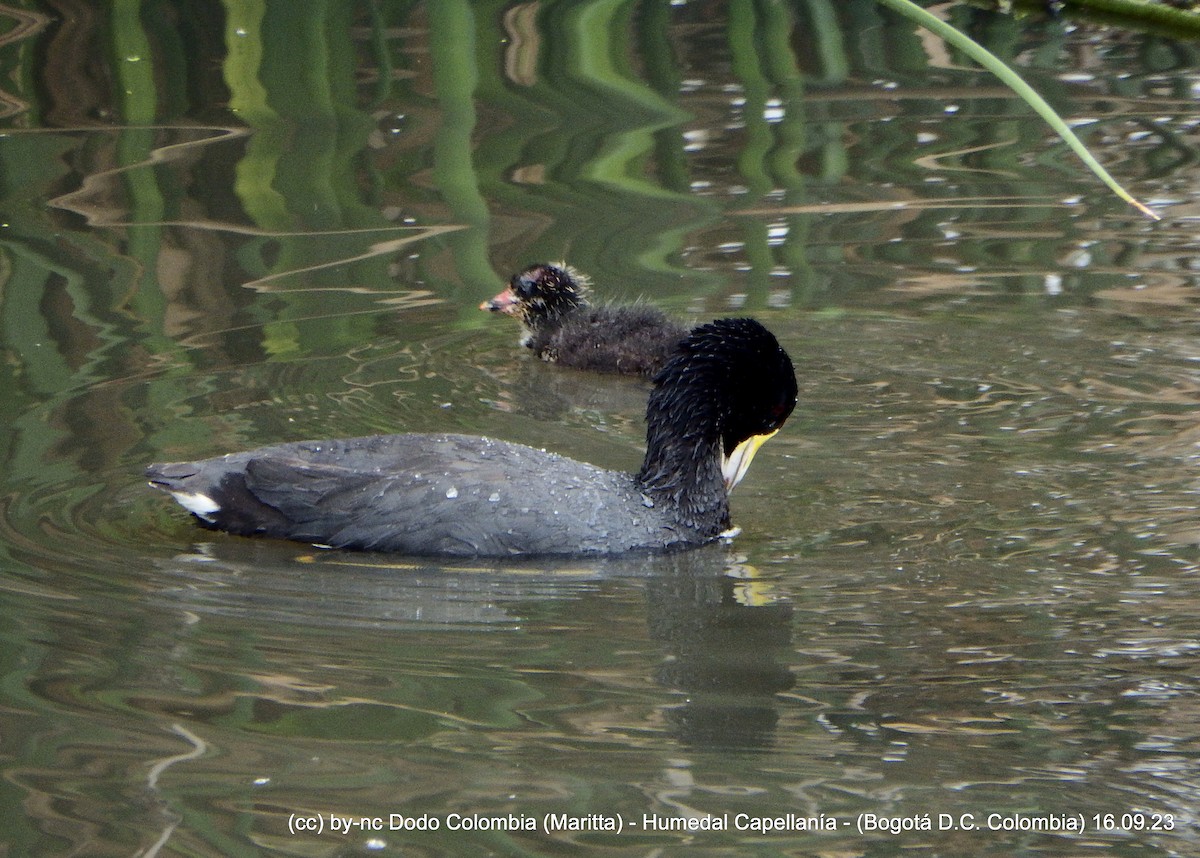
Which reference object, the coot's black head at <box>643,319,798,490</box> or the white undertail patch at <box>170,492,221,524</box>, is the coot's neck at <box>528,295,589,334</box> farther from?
the white undertail patch at <box>170,492,221,524</box>

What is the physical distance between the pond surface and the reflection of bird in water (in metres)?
0.02

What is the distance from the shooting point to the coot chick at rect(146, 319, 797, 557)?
538 centimetres

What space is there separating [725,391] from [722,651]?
4.40 feet

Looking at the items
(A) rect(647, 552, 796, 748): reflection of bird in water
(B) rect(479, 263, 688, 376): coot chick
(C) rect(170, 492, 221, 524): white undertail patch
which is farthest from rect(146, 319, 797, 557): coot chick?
(B) rect(479, 263, 688, 376): coot chick

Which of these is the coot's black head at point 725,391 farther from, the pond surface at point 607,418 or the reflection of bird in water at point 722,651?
the reflection of bird in water at point 722,651

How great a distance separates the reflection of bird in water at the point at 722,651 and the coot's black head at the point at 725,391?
615mm

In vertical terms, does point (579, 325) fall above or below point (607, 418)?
above

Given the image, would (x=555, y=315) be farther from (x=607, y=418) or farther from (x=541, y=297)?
(x=607, y=418)

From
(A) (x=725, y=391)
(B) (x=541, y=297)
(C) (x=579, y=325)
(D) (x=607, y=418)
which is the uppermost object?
(A) (x=725, y=391)

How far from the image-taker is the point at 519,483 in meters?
5.41

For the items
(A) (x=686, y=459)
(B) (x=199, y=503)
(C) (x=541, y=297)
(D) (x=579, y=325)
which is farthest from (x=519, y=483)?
(C) (x=541, y=297)

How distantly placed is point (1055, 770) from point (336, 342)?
4.46m

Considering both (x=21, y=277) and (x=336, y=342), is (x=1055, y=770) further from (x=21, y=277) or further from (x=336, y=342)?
(x=21, y=277)

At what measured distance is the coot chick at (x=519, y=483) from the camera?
5.38m
